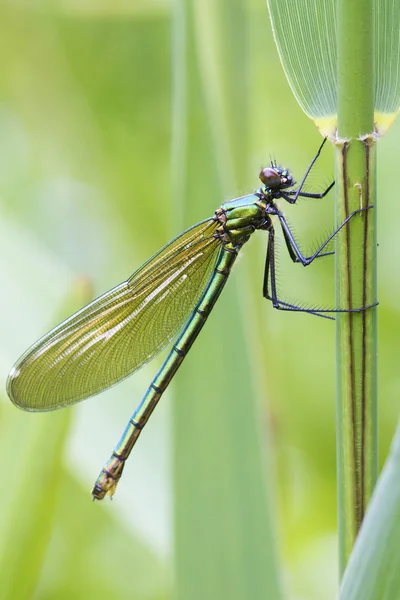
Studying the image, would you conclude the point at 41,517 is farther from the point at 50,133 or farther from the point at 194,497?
the point at 50,133

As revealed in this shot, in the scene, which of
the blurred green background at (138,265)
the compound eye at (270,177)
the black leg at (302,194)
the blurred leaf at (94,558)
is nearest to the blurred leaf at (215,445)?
the blurred green background at (138,265)

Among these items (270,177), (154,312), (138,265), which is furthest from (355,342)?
(138,265)

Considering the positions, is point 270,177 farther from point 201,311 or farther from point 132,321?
point 132,321

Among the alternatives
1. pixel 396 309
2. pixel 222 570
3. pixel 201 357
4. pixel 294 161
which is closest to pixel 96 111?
pixel 294 161

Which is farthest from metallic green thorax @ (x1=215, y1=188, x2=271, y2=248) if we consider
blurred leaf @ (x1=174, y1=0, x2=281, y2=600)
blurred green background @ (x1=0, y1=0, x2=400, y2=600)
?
blurred leaf @ (x1=174, y1=0, x2=281, y2=600)

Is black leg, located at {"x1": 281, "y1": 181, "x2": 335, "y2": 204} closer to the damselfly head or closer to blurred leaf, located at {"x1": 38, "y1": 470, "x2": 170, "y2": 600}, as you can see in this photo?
the damselfly head

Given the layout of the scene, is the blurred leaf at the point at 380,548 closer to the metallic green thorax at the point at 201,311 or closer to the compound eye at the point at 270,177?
the metallic green thorax at the point at 201,311
